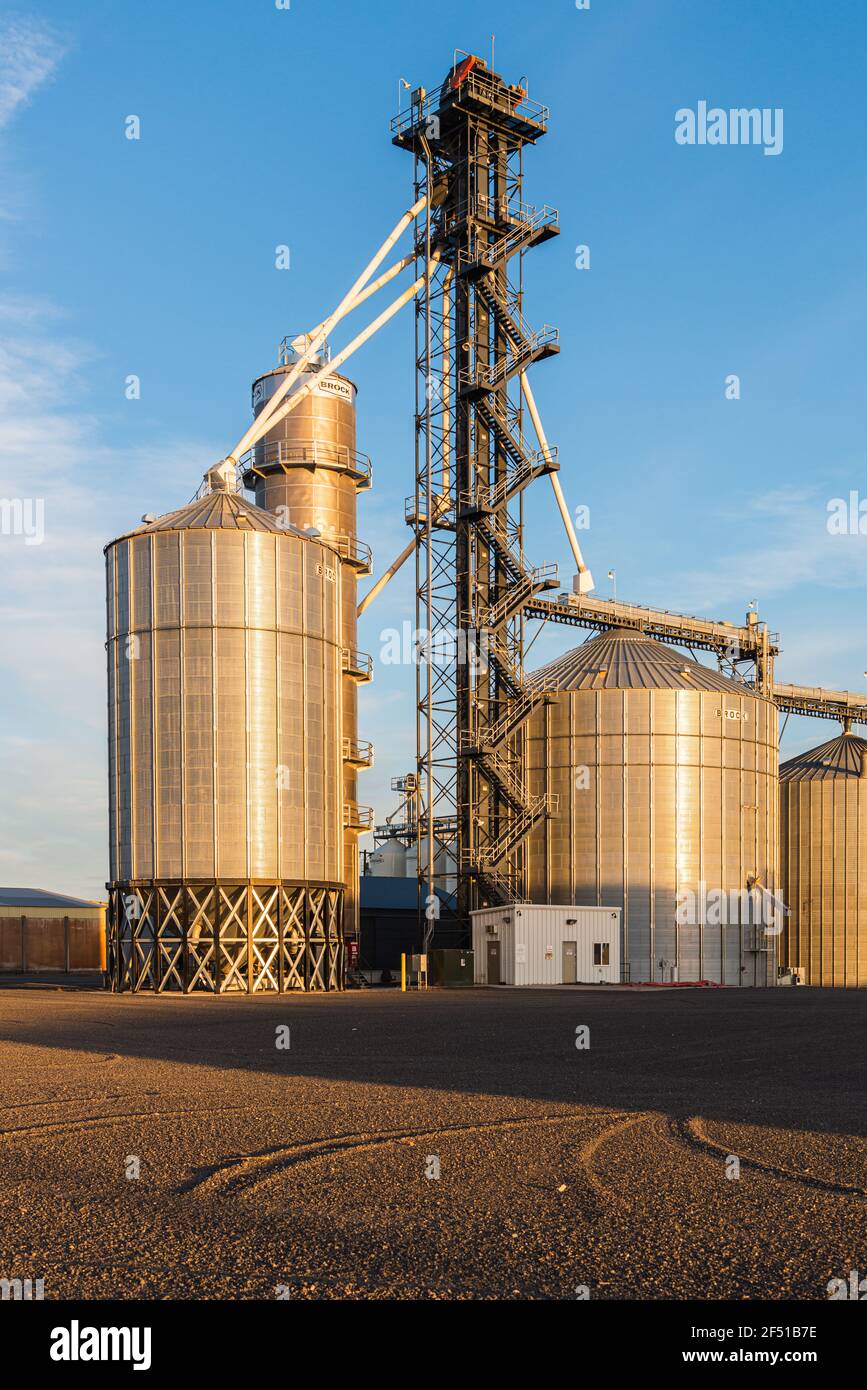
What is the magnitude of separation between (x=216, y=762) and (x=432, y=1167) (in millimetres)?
40222

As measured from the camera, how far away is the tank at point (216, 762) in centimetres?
5059

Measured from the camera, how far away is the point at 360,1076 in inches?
744

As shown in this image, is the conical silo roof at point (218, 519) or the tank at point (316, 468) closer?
the conical silo roof at point (218, 519)

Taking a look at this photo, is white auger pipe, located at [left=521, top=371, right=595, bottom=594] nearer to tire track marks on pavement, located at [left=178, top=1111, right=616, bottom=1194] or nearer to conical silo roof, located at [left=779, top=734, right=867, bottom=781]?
conical silo roof, located at [left=779, top=734, right=867, bottom=781]

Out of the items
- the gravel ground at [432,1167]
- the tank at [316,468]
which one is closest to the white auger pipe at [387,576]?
the tank at [316,468]

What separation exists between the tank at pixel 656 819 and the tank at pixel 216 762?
14.4 m

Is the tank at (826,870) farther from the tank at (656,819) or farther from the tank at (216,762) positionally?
the tank at (216,762)

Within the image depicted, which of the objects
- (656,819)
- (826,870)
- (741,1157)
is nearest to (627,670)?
(656,819)

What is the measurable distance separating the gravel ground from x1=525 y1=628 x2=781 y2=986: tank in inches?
1492

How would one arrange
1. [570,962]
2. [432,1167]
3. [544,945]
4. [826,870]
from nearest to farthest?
[432,1167] → [544,945] → [570,962] → [826,870]

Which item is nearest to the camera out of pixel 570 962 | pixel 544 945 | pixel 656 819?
pixel 544 945

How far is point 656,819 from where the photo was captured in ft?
207

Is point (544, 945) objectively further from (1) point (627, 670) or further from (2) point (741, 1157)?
(2) point (741, 1157)
